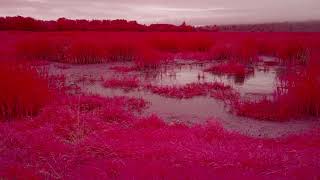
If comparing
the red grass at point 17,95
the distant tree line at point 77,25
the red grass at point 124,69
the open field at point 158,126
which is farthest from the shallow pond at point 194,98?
the distant tree line at point 77,25

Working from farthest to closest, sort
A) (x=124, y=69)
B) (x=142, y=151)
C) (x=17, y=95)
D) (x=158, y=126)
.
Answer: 1. (x=124, y=69)
2. (x=17, y=95)
3. (x=158, y=126)
4. (x=142, y=151)

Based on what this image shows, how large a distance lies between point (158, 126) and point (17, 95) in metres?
2.98

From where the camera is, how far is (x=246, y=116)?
31.9 ft

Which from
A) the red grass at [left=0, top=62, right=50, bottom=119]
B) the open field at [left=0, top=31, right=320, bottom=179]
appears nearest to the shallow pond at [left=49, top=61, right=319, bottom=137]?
the open field at [left=0, top=31, right=320, bottom=179]

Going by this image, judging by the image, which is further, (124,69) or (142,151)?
(124,69)

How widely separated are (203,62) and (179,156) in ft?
49.7

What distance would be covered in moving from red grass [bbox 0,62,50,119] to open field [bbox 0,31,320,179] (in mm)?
20

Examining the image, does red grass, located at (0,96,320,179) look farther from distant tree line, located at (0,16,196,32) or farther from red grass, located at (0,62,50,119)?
distant tree line, located at (0,16,196,32)

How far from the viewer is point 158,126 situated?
330 inches

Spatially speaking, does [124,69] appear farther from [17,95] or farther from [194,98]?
[17,95]

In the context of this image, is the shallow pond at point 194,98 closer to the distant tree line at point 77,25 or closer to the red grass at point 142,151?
the red grass at point 142,151

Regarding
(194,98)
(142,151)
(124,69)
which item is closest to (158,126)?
(142,151)

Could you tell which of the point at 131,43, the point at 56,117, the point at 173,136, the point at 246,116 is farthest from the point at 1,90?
the point at 131,43

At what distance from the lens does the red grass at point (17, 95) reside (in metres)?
8.81
